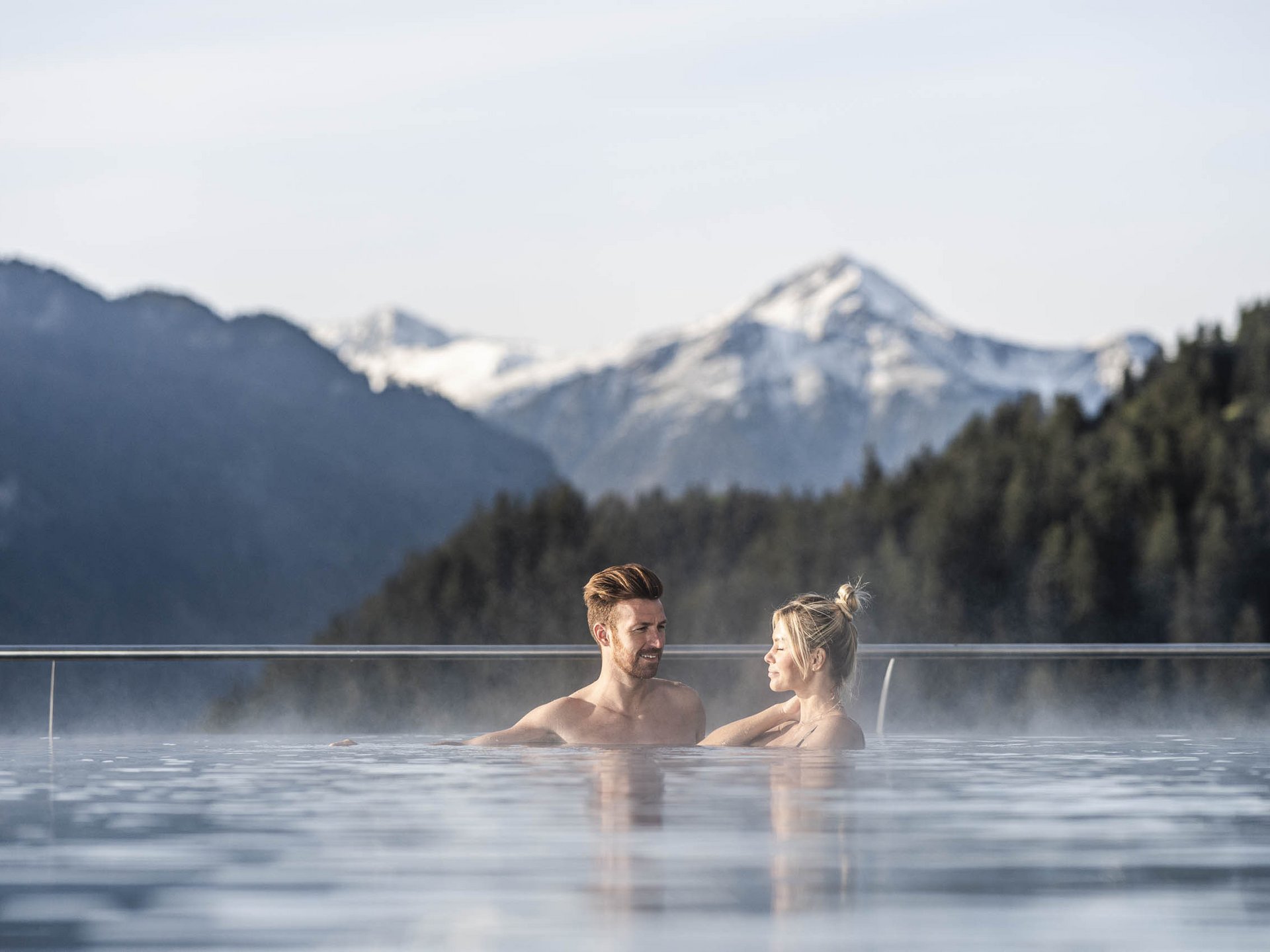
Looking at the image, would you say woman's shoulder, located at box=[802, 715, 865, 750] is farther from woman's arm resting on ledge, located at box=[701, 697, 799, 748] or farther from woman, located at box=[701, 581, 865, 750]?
woman's arm resting on ledge, located at box=[701, 697, 799, 748]

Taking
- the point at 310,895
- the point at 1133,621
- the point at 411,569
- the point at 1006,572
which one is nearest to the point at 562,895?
the point at 310,895

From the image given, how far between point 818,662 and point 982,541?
79.2 meters

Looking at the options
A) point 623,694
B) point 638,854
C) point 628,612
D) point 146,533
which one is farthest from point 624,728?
point 146,533

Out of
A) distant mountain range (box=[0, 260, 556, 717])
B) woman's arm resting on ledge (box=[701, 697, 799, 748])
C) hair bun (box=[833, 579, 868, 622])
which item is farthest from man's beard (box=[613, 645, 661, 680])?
distant mountain range (box=[0, 260, 556, 717])

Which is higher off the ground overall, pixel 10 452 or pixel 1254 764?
pixel 10 452

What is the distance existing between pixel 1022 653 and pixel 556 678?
2.12m

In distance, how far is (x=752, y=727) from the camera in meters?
7.74

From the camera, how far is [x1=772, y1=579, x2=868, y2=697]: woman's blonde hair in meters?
7.06

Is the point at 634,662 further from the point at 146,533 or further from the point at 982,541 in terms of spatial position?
the point at 146,533

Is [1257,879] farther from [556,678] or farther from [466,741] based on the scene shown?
[556,678]

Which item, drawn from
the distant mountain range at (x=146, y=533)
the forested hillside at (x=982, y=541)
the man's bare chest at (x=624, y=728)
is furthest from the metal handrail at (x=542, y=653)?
the distant mountain range at (x=146, y=533)

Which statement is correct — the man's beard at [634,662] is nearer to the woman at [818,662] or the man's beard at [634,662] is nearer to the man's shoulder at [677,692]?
the man's shoulder at [677,692]

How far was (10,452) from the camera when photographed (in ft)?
576

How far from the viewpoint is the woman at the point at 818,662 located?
7070 millimetres
